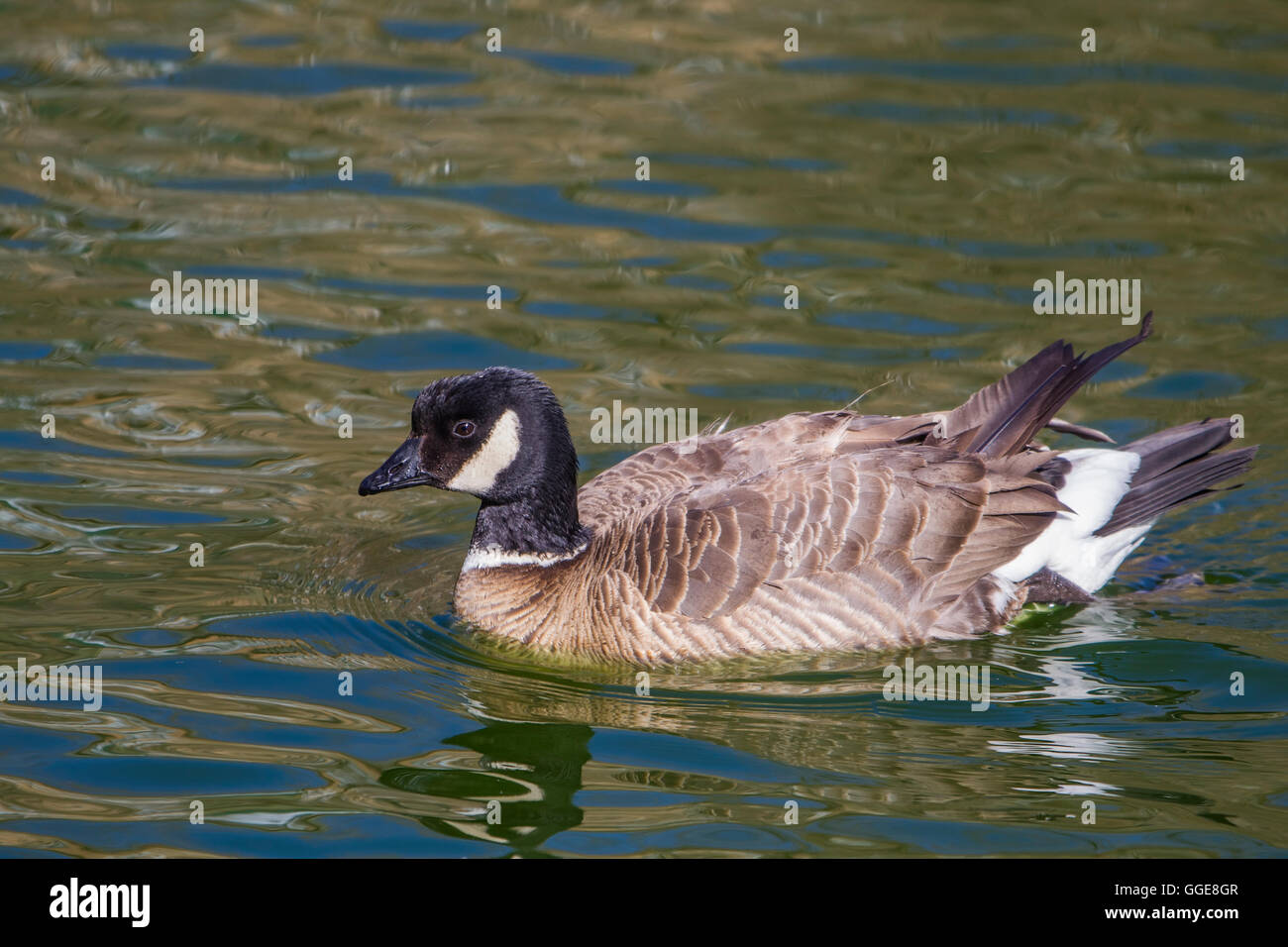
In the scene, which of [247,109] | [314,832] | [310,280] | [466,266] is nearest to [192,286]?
[310,280]

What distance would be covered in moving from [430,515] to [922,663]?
3510 mm

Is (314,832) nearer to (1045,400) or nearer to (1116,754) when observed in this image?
(1116,754)

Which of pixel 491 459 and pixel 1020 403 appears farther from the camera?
pixel 1020 403

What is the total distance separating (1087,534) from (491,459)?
10.6 feet

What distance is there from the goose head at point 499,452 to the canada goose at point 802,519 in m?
0.01

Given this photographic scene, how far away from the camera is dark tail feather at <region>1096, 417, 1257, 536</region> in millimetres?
8727

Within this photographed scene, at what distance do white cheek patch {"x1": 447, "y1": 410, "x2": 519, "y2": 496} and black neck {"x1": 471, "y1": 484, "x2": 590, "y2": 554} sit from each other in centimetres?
18

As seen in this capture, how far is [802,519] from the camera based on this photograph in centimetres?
820
